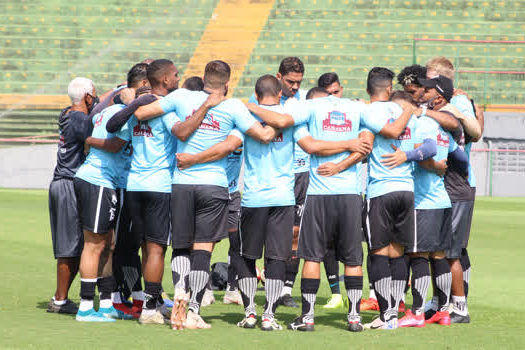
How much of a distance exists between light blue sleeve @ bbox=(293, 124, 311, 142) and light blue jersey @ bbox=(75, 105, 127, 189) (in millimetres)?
1419

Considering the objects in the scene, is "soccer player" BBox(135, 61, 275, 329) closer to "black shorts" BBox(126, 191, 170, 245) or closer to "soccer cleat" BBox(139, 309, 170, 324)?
"black shorts" BBox(126, 191, 170, 245)

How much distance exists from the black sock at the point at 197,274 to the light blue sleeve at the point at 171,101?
45.2 inches

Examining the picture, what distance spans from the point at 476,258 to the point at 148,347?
690 cm

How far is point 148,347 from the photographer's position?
223 inches

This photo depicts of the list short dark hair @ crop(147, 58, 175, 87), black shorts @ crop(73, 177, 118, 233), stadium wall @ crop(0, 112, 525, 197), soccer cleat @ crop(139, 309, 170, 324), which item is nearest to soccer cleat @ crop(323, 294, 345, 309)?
soccer cleat @ crop(139, 309, 170, 324)

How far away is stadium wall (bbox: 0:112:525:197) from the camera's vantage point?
2270 centimetres

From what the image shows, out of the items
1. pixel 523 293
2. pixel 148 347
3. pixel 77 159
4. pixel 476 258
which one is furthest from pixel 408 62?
pixel 148 347

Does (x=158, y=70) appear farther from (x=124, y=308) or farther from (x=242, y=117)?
(x=124, y=308)

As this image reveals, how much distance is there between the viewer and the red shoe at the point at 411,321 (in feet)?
22.3

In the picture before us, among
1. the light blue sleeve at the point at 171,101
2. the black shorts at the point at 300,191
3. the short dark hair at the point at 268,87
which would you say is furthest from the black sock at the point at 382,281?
the light blue sleeve at the point at 171,101

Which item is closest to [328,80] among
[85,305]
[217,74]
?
[217,74]

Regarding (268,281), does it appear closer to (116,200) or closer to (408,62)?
(116,200)

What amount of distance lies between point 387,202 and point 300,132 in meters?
0.90

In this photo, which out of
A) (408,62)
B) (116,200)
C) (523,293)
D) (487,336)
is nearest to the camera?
(487,336)
